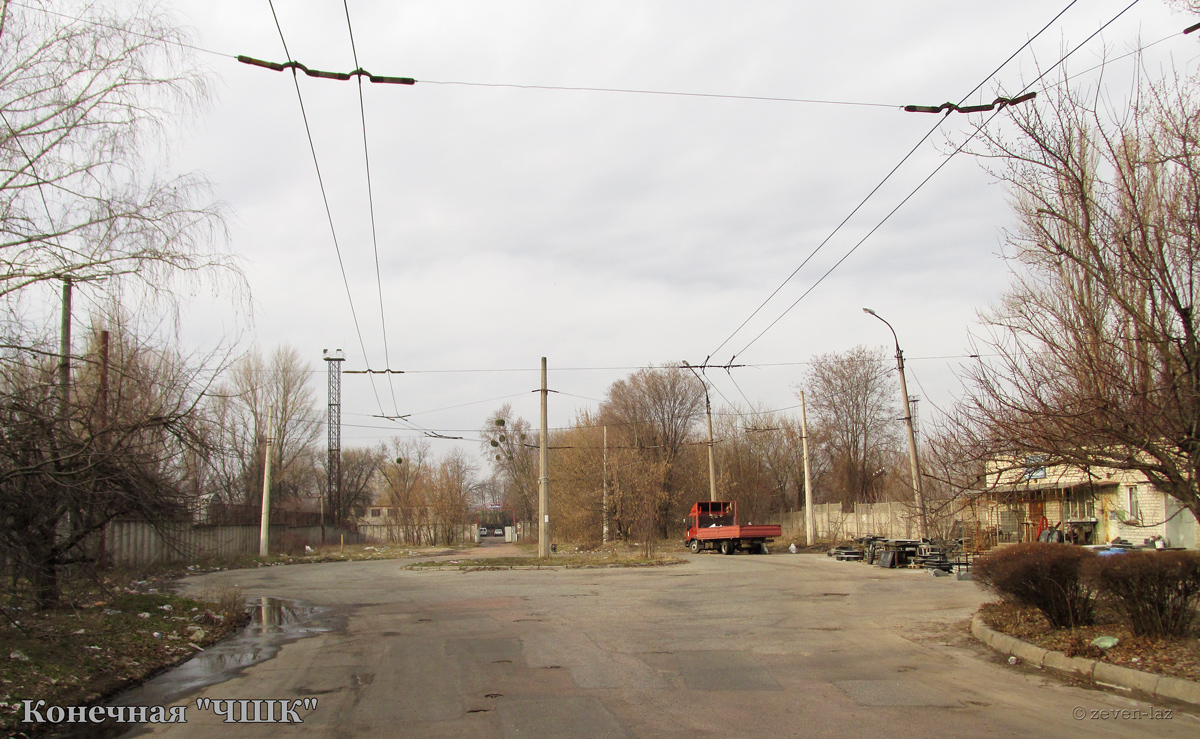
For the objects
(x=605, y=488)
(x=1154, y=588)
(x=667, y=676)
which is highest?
(x=605, y=488)

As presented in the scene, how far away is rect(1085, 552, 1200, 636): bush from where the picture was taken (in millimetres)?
8141

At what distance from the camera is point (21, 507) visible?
8.05 m

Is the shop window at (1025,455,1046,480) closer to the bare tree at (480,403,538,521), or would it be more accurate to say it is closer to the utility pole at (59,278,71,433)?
the utility pole at (59,278,71,433)

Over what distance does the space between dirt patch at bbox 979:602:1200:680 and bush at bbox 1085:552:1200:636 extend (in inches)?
6.6

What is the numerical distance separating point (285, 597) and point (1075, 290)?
740 inches

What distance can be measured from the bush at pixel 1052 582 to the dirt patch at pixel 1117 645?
0.21 m

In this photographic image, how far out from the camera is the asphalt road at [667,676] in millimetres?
6621

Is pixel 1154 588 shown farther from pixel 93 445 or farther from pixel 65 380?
pixel 65 380

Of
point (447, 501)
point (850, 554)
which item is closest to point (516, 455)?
point (447, 501)

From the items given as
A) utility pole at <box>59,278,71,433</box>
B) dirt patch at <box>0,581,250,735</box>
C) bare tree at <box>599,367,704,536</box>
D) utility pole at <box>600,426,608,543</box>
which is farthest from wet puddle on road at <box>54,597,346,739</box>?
bare tree at <box>599,367,704,536</box>

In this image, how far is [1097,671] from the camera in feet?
26.7

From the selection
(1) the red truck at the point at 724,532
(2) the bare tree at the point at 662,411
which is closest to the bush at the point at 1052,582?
(1) the red truck at the point at 724,532

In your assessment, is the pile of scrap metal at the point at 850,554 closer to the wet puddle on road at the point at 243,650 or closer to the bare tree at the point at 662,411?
the wet puddle on road at the point at 243,650

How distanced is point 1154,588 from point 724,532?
28.8 m
